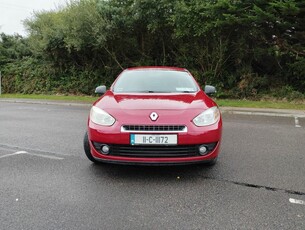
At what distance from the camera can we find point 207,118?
13.9ft

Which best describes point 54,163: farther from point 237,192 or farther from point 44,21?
point 44,21

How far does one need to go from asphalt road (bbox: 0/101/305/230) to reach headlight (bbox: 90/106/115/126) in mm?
755

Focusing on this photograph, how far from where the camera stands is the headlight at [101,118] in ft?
13.6

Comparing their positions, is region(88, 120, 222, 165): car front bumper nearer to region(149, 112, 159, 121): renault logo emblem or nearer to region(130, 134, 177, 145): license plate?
region(130, 134, 177, 145): license plate

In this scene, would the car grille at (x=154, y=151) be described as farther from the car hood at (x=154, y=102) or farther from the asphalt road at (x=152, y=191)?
the car hood at (x=154, y=102)

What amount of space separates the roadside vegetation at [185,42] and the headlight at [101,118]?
10.3 metres

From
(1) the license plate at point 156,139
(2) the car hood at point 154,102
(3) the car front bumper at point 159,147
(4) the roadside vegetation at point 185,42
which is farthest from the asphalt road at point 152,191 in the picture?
(4) the roadside vegetation at point 185,42

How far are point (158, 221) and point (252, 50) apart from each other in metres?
14.6

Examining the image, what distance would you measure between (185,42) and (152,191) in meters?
15.0

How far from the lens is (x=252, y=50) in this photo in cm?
1612

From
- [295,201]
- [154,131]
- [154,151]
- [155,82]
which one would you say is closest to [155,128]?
[154,131]

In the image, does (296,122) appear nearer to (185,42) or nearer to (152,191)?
(152,191)

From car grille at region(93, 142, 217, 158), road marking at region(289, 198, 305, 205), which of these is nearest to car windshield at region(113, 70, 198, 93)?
car grille at region(93, 142, 217, 158)

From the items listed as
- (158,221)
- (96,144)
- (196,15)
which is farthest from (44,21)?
(158,221)
